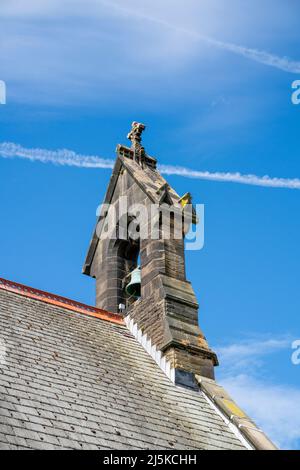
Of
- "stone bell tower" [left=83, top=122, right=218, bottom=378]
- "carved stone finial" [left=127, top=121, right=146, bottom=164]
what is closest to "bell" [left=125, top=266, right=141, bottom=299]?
"stone bell tower" [left=83, top=122, right=218, bottom=378]

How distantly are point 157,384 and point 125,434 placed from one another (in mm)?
3184

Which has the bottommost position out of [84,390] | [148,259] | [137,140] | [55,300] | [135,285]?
[84,390]

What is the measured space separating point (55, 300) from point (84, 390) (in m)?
4.26

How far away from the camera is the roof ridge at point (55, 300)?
17600 millimetres

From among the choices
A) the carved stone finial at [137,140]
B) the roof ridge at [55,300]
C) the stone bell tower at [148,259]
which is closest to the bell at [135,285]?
the stone bell tower at [148,259]

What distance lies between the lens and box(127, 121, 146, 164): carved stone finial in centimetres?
2250

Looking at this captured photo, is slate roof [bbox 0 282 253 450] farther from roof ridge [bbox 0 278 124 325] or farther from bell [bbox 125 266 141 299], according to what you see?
bell [bbox 125 266 141 299]

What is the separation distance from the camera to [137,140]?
2281 centimetres

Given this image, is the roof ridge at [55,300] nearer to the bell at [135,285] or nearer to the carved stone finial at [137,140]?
the bell at [135,285]

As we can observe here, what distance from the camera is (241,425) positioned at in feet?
51.5

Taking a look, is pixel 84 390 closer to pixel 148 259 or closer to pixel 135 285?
pixel 148 259

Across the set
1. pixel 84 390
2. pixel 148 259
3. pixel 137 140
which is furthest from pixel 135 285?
pixel 84 390
